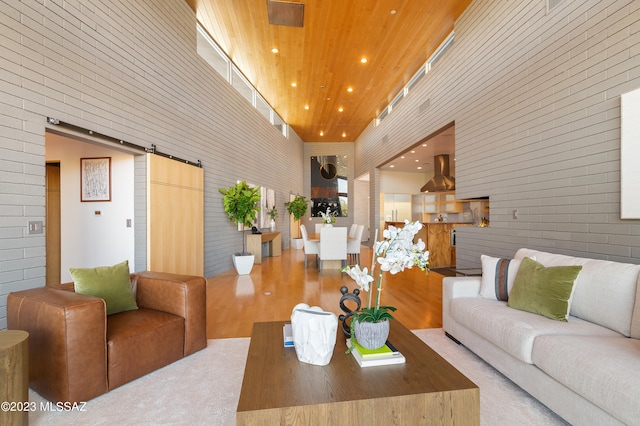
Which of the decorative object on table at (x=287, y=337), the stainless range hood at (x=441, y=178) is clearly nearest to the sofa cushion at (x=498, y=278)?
the decorative object on table at (x=287, y=337)

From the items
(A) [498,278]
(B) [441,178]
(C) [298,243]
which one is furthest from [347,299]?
(C) [298,243]

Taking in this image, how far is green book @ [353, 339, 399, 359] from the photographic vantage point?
156 centimetres

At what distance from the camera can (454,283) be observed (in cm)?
283

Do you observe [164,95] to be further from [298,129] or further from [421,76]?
[298,129]

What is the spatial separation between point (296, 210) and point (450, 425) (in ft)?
33.9

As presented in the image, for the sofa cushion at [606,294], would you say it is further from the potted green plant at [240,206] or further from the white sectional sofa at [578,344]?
the potted green plant at [240,206]

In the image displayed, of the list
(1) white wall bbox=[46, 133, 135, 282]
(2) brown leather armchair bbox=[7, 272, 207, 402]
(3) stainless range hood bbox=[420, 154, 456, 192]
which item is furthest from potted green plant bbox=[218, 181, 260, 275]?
(3) stainless range hood bbox=[420, 154, 456, 192]

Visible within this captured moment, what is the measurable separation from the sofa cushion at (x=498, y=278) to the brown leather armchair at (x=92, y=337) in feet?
8.44

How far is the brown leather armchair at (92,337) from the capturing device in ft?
6.02

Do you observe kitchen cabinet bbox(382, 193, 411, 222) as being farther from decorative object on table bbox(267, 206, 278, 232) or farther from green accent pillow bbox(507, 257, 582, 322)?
green accent pillow bbox(507, 257, 582, 322)

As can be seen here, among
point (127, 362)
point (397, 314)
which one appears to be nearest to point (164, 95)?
point (127, 362)

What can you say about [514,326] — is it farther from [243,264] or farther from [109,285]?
[243,264]

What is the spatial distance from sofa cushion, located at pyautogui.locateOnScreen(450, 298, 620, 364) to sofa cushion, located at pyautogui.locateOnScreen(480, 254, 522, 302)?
0.43 ft

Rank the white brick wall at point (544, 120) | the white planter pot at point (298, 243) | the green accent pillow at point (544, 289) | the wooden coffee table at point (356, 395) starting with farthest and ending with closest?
1. the white planter pot at point (298, 243)
2. the white brick wall at point (544, 120)
3. the green accent pillow at point (544, 289)
4. the wooden coffee table at point (356, 395)
